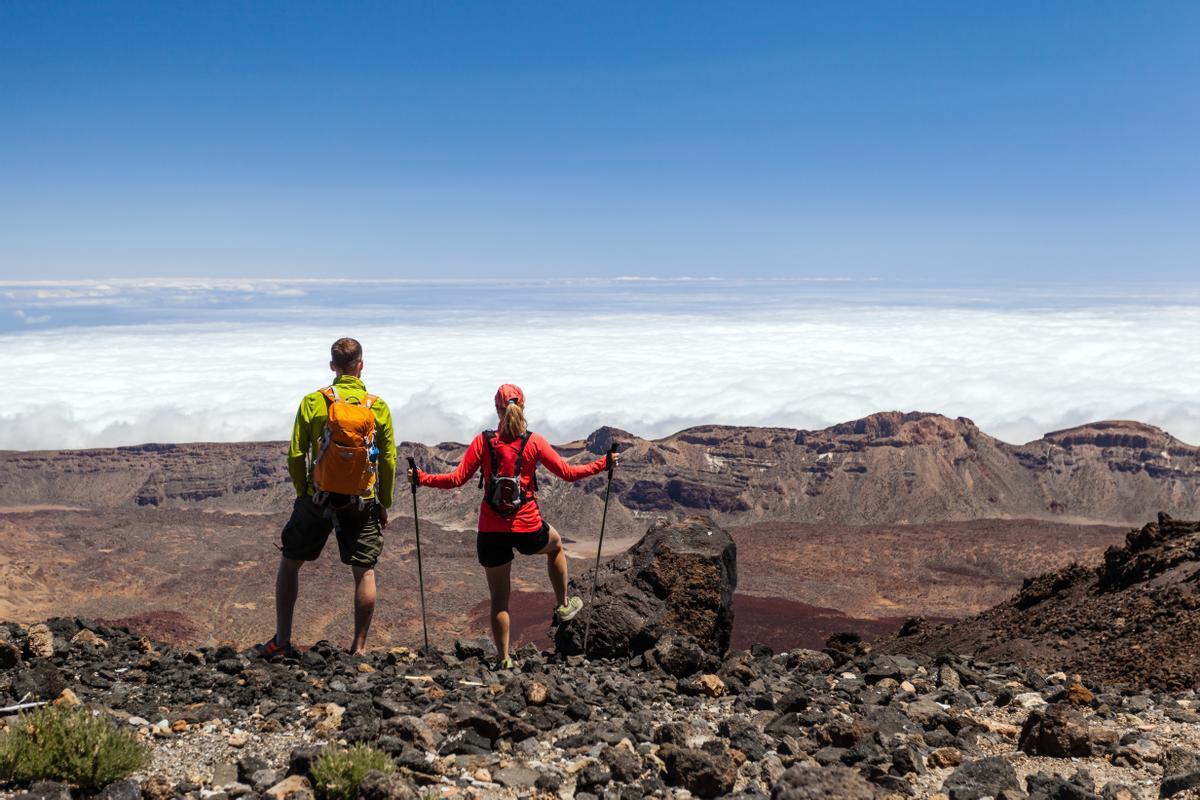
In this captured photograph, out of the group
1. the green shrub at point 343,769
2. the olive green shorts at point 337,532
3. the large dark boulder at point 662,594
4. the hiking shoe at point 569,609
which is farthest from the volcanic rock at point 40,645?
the large dark boulder at point 662,594

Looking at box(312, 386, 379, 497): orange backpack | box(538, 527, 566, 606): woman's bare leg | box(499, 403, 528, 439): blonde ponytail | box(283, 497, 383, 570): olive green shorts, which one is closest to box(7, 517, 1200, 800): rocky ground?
box(538, 527, 566, 606): woman's bare leg

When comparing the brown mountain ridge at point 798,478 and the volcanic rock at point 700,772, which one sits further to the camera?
the brown mountain ridge at point 798,478

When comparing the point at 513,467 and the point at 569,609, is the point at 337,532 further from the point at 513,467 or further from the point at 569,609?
the point at 569,609

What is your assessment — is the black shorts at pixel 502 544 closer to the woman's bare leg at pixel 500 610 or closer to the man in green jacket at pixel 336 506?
the woman's bare leg at pixel 500 610

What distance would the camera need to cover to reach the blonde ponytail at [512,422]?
8094mm

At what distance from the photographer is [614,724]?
669cm

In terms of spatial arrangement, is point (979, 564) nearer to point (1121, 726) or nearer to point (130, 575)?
point (130, 575)

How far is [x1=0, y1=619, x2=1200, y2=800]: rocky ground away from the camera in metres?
5.68

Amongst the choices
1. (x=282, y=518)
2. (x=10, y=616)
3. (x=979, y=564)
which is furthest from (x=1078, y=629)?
(x=282, y=518)

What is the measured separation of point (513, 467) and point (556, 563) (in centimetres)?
129

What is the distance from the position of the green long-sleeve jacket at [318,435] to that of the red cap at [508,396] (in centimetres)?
88

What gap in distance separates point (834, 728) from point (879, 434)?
391 ft

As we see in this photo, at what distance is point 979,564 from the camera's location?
276ft

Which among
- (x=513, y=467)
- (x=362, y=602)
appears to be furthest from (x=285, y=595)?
(x=513, y=467)
